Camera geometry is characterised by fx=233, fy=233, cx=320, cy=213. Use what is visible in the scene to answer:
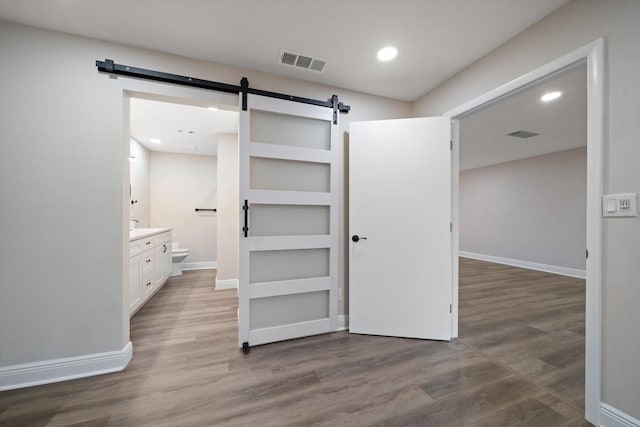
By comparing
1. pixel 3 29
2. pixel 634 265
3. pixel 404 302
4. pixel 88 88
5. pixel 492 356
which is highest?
pixel 3 29

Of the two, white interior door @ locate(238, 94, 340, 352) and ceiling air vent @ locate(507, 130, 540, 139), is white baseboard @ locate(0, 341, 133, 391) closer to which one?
white interior door @ locate(238, 94, 340, 352)

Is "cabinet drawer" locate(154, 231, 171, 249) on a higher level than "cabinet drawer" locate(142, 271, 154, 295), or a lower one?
higher

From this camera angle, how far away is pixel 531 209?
5383 millimetres

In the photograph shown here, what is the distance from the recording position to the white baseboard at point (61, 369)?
1.61m

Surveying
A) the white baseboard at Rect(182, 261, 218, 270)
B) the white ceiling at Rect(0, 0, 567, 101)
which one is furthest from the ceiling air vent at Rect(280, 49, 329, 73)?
the white baseboard at Rect(182, 261, 218, 270)

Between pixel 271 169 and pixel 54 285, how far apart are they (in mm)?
1840

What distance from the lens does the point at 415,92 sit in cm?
261

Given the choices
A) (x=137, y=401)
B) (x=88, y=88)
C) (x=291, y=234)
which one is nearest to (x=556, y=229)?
(x=291, y=234)

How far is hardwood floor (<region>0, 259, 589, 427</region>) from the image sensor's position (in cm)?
138

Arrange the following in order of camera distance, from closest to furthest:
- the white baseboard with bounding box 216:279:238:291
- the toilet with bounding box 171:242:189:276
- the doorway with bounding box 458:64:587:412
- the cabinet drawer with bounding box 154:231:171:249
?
the doorway with bounding box 458:64:587:412, the cabinet drawer with bounding box 154:231:171:249, the white baseboard with bounding box 216:279:238:291, the toilet with bounding box 171:242:189:276

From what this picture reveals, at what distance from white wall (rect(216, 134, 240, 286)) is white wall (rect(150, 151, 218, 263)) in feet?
4.02

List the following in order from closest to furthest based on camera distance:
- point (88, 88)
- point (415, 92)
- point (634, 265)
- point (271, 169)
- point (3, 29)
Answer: point (634, 265)
point (3, 29)
point (88, 88)
point (271, 169)
point (415, 92)

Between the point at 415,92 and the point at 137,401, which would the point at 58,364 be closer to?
the point at 137,401

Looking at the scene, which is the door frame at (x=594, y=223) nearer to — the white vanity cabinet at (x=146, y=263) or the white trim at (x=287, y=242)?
the white trim at (x=287, y=242)
